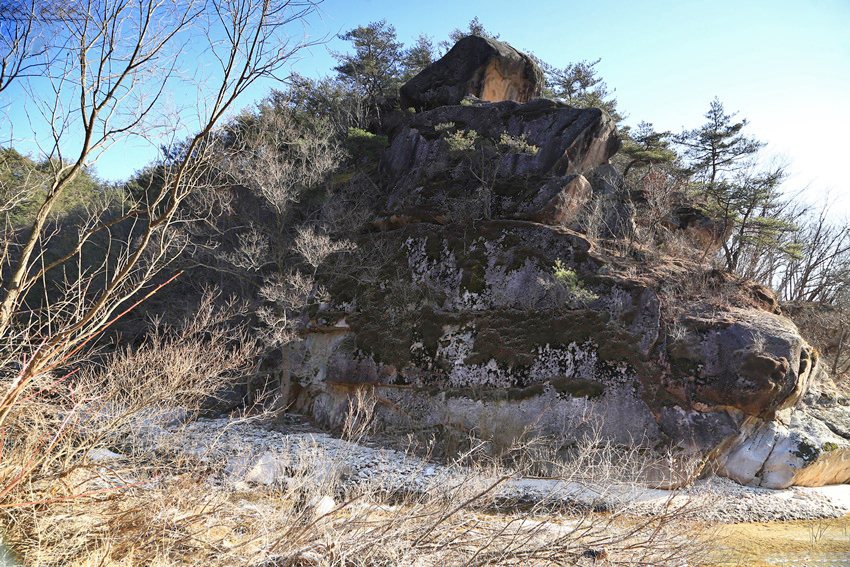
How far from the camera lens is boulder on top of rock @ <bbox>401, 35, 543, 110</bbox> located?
23359 millimetres

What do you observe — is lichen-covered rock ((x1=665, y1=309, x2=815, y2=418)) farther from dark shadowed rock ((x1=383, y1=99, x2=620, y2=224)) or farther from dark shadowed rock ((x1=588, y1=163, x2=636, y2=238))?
dark shadowed rock ((x1=383, y1=99, x2=620, y2=224))

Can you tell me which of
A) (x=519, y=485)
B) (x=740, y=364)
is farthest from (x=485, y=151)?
(x=519, y=485)

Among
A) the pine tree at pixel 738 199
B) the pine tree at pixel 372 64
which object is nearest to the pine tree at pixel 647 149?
the pine tree at pixel 738 199

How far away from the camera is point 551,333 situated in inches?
553

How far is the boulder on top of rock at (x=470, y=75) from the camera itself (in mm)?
23359

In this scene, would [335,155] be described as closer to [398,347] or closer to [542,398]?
[398,347]

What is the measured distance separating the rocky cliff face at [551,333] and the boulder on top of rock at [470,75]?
3.91 meters

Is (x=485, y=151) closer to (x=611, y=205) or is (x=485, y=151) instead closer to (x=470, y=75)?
(x=611, y=205)

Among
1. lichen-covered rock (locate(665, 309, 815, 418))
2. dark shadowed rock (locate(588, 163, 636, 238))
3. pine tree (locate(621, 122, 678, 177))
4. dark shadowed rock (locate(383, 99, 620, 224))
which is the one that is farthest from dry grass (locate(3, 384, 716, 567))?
pine tree (locate(621, 122, 678, 177))

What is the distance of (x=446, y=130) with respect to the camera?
20.1m

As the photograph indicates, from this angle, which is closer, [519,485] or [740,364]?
[519,485]

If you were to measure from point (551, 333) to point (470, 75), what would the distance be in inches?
591

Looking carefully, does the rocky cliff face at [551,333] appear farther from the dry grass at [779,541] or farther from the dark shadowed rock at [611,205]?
the dry grass at [779,541]

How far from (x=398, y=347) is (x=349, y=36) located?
1994cm
